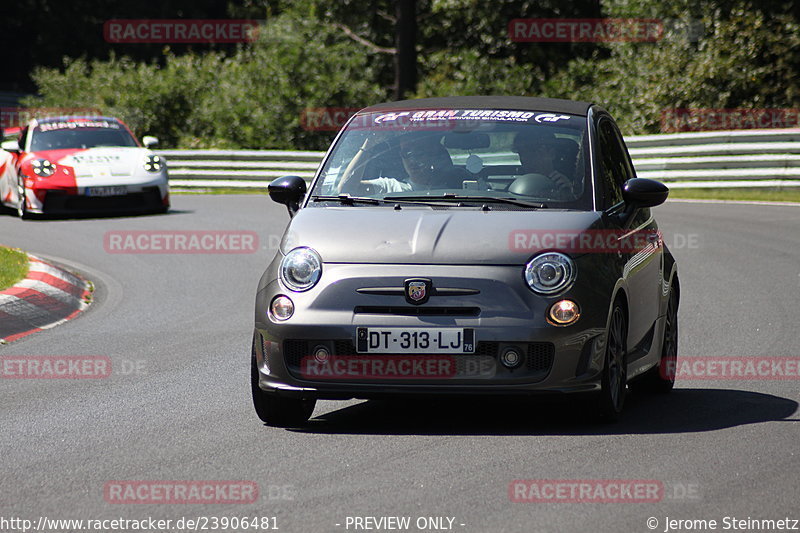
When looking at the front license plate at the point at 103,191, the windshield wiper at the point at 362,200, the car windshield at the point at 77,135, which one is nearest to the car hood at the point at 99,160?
the front license plate at the point at 103,191

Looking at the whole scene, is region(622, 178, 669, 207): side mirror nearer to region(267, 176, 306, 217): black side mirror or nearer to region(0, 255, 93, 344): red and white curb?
region(267, 176, 306, 217): black side mirror

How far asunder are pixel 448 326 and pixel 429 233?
0.51 m

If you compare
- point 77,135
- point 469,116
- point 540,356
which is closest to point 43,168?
point 77,135

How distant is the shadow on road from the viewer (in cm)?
685

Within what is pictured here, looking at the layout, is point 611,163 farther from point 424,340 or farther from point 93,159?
point 93,159

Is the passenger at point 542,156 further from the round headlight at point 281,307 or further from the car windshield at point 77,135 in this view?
the car windshield at point 77,135

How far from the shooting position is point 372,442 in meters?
6.51

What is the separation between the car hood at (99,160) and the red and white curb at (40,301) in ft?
21.7

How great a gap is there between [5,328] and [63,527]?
5.74m

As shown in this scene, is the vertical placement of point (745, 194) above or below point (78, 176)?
below

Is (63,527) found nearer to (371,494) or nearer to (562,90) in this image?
(371,494)

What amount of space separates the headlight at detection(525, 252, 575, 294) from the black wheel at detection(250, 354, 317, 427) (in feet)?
4.25

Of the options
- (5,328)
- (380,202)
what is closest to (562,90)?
(5,328)

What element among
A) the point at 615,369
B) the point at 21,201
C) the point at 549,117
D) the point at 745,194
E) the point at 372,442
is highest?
the point at 549,117
